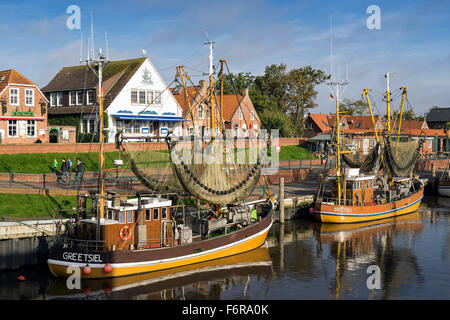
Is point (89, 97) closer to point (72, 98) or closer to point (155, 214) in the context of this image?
point (72, 98)

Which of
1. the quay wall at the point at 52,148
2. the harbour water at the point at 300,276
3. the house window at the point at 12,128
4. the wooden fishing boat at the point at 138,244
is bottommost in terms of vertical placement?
the harbour water at the point at 300,276

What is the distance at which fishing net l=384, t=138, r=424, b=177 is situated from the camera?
149ft

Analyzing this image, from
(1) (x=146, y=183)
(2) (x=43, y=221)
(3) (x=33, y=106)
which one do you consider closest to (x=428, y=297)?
(1) (x=146, y=183)

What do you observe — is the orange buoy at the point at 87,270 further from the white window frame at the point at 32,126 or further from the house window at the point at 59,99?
the house window at the point at 59,99

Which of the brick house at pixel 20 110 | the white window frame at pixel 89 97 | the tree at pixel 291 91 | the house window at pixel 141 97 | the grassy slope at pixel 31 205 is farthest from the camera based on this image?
the tree at pixel 291 91

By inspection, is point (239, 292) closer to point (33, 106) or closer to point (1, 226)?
point (1, 226)

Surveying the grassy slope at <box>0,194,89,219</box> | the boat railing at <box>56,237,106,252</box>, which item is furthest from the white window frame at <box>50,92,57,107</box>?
the boat railing at <box>56,237,106,252</box>

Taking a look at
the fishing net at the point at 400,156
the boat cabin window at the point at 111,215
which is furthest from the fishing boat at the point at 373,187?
the boat cabin window at the point at 111,215

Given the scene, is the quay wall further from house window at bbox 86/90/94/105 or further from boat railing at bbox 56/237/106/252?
boat railing at bbox 56/237/106/252

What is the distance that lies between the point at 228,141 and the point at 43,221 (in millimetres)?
12712

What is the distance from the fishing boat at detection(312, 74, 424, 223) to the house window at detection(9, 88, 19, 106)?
32.8 metres

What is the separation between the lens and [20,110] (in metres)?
49.6

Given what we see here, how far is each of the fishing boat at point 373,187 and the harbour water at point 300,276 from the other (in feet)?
12.7

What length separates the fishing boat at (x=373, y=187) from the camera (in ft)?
132
